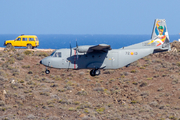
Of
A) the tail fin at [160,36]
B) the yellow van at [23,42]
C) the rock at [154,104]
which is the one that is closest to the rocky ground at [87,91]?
the rock at [154,104]

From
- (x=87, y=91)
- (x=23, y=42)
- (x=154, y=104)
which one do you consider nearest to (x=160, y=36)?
(x=154, y=104)

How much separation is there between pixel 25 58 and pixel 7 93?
16.0m

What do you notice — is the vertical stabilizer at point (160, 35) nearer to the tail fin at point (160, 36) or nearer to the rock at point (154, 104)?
the tail fin at point (160, 36)

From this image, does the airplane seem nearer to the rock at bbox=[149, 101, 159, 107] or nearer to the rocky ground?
the rocky ground

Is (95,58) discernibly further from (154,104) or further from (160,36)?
(154,104)

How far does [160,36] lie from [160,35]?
15cm

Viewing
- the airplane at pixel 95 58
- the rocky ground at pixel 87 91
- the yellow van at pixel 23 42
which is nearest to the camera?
the airplane at pixel 95 58

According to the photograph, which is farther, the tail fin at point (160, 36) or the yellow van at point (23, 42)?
the yellow van at point (23, 42)

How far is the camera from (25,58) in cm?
5941

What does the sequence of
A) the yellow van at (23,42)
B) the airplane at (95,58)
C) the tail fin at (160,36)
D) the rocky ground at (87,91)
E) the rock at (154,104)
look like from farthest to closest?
the yellow van at (23,42), the rock at (154,104), the rocky ground at (87,91), the tail fin at (160,36), the airplane at (95,58)

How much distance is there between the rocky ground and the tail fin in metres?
10.1

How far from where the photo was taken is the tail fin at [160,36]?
3525 cm
